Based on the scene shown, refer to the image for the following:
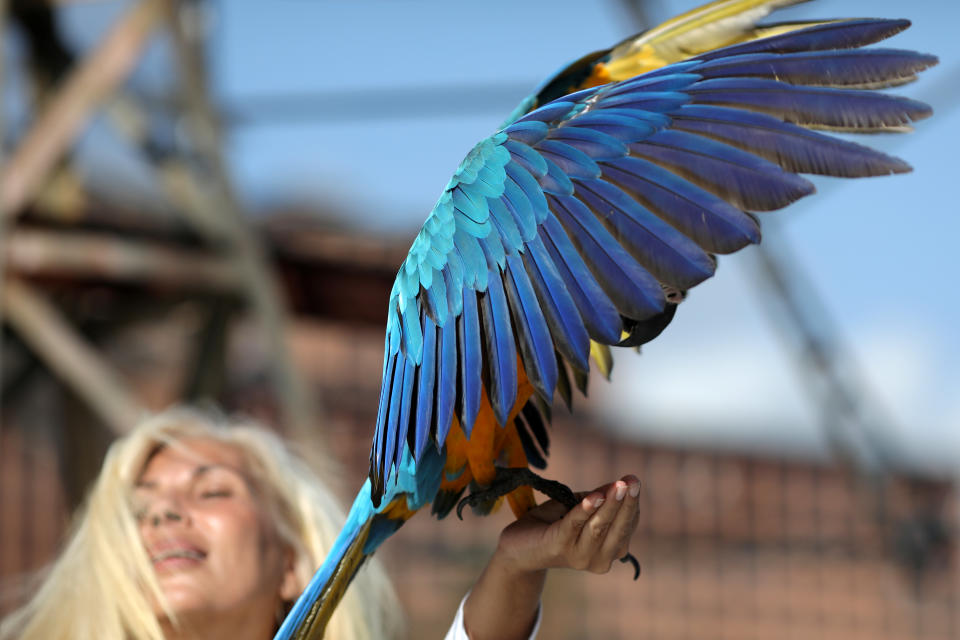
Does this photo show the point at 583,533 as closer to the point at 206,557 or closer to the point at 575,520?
the point at 575,520

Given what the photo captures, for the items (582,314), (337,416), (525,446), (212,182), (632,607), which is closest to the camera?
(582,314)

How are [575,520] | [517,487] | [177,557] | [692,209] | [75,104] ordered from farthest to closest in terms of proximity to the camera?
1. [75,104]
2. [177,557]
3. [517,487]
4. [575,520]
5. [692,209]

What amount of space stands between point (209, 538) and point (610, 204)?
2.31 ft

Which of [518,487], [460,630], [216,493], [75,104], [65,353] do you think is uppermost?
[75,104]

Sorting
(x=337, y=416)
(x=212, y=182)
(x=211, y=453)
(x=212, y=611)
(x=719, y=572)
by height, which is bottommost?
(x=719, y=572)

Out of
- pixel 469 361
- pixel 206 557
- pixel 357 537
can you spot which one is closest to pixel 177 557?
pixel 206 557

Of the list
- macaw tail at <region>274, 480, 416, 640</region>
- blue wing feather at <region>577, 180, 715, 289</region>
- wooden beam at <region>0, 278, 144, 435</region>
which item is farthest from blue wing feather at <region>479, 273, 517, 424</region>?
wooden beam at <region>0, 278, 144, 435</region>

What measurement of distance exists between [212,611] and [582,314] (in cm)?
67

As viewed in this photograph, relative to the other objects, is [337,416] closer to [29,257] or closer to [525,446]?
[29,257]

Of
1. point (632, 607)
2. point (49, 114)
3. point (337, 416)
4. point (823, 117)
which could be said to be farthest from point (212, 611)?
point (632, 607)

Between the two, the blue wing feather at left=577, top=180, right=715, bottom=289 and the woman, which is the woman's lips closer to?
the woman

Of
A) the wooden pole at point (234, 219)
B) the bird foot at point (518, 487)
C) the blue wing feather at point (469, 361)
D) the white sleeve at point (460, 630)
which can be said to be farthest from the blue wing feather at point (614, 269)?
the wooden pole at point (234, 219)

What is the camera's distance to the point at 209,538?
4.49 ft

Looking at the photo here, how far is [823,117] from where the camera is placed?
3.17ft
